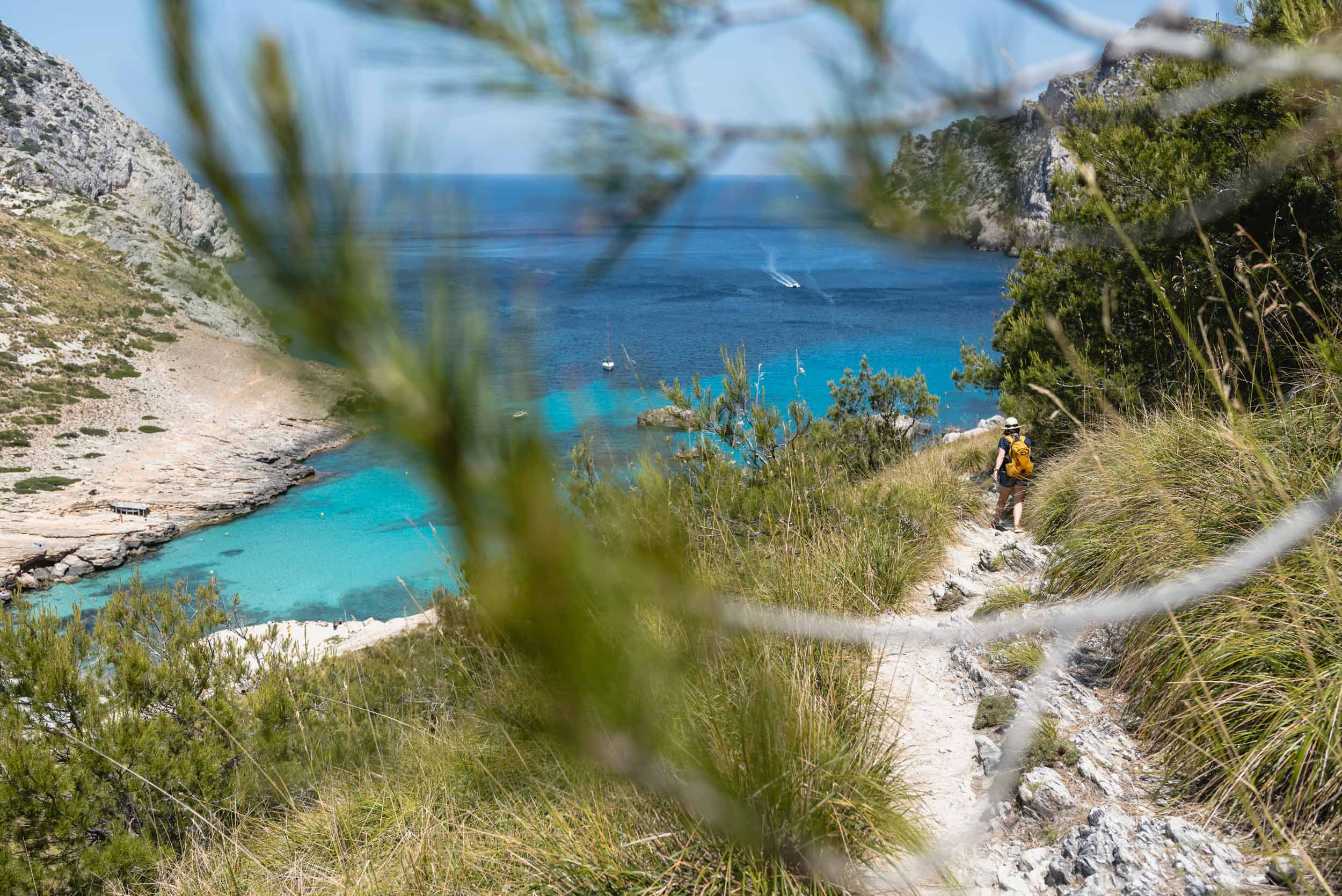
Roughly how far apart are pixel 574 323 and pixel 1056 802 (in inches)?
590

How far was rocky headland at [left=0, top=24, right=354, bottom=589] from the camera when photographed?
80.5 feet

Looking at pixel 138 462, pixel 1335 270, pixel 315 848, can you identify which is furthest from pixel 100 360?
pixel 1335 270

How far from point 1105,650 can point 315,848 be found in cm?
386

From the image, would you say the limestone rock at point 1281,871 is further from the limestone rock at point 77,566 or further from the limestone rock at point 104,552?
the limestone rock at point 104,552

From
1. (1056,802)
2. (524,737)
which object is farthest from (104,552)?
(1056,802)

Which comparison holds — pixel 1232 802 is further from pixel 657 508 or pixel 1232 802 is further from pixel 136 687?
pixel 136 687

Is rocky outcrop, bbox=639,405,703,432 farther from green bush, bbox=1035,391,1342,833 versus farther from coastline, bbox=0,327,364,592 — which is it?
coastline, bbox=0,327,364,592

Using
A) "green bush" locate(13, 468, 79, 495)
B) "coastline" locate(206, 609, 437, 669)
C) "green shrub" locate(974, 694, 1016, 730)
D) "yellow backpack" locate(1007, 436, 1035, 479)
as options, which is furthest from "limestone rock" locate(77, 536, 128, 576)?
"green shrub" locate(974, 694, 1016, 730)

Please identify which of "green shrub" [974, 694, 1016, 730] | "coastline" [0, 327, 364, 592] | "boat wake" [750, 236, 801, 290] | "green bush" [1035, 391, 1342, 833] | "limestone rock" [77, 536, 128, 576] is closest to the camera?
"green bush" [1035, 391, 1342, 833]

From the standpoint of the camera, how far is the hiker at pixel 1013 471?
23.8 ft

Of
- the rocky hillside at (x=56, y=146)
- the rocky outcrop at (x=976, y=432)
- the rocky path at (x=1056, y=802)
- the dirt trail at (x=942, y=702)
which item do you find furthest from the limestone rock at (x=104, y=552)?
the rocky path at (x=1056, y=802)

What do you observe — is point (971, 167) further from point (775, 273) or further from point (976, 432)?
point (775, 273)

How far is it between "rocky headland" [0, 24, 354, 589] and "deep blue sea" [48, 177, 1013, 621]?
1750 millimetres

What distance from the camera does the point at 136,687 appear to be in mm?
5672
